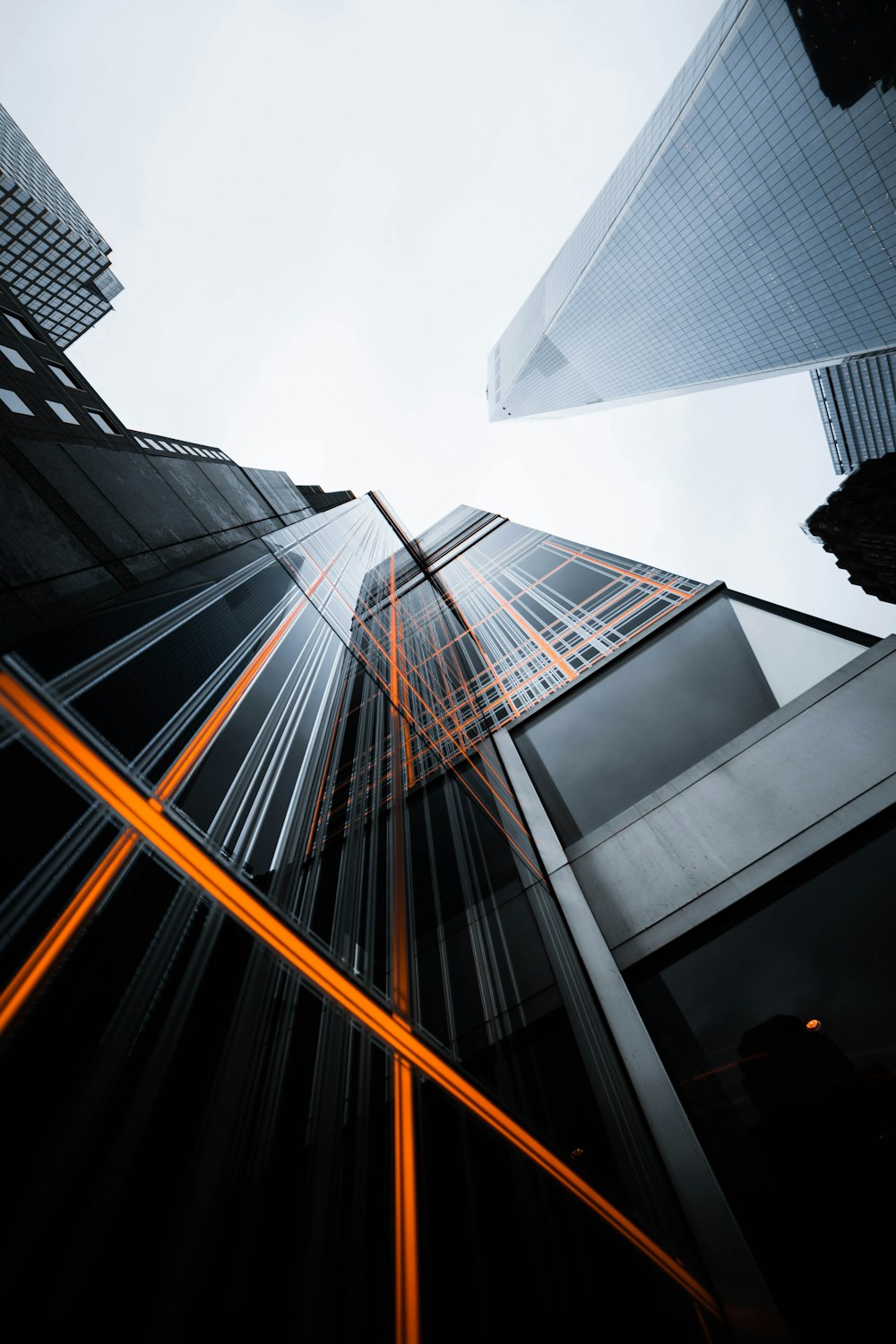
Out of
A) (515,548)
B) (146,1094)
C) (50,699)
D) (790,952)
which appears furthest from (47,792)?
(515,548)

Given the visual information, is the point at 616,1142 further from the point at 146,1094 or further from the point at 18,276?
the point at 18,276

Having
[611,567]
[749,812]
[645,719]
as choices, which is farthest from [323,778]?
[611,567]

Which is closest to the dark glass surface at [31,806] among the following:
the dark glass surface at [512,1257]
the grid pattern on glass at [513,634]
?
the dark glass surface at [512,1257]

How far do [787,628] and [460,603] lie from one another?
10.6 m

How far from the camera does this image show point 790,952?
417 centimetres

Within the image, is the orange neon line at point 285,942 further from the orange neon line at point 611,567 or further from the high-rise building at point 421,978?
the orange neon line at point 611,567

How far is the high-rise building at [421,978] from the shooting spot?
1491 mm

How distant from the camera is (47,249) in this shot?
35062 mm

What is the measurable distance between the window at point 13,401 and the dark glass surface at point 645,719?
620 centimetres

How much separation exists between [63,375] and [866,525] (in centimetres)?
4493

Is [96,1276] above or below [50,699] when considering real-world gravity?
below

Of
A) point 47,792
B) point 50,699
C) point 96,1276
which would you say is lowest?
point 96,1276

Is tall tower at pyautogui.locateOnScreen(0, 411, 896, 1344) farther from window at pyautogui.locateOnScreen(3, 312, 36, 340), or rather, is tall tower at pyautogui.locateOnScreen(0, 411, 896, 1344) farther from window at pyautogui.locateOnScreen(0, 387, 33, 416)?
window at pyautogui.locateOnScreen(3, 312, 36, 340)

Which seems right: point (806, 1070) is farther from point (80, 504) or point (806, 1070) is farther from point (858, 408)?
point (858, 408)
